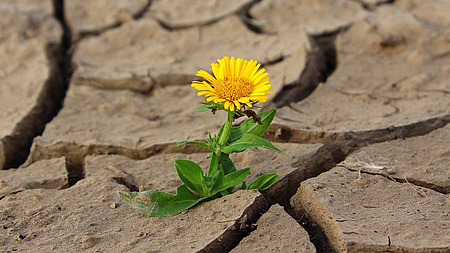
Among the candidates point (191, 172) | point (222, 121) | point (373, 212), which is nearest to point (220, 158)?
point (191, 172)

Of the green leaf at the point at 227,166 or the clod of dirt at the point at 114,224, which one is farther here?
→ the green leaf at the point at 227,166

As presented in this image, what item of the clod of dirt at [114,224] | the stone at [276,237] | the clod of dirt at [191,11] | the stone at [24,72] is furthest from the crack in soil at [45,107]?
the stone at [276,237]

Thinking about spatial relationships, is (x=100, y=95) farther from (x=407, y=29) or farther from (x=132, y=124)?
(x=407, y=29)

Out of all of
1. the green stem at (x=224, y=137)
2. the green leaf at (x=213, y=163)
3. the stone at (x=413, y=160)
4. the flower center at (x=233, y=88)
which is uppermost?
the flower center at (x=233, y=88)

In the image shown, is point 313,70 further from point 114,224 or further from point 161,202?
point 114,224

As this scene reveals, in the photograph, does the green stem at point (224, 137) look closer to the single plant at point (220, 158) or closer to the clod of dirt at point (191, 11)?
the single plant at point (220, 158)
